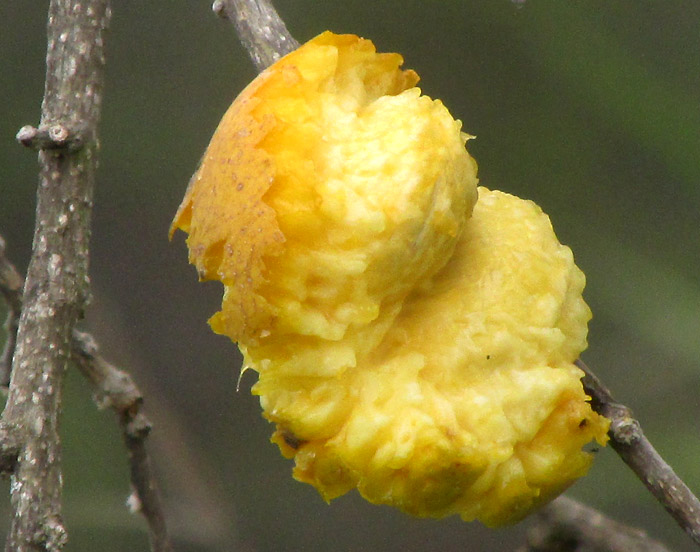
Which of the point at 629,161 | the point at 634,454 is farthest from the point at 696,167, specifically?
the point at 634,454

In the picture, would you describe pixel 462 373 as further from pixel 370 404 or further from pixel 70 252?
pixel 70 252

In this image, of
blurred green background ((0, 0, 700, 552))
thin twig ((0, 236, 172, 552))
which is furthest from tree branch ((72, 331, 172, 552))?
blurred green background ((0, 0, 700, 552))

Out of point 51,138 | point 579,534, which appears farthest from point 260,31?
point 579,534

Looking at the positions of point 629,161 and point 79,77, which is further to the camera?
point 629,161

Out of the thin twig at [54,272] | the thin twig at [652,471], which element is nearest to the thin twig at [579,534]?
the thin twig at [652,471]

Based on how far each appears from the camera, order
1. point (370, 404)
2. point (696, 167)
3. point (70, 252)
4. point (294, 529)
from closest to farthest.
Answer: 1. point (370, 404)
2. point (70, 252)
3. point (696, 167)
4. point (294, 529)

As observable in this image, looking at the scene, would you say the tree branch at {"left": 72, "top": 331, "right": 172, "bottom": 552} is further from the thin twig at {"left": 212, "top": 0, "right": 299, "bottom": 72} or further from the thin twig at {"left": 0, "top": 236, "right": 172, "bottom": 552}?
the thin twig at {"left": 212, "top": 0, "right": 299, "bottom": 72}

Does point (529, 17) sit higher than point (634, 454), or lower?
higher
